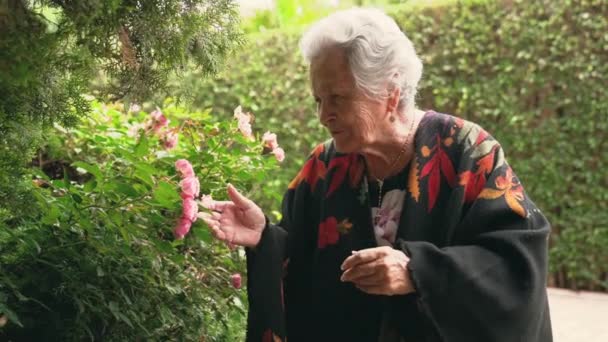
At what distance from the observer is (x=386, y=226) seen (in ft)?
8.06

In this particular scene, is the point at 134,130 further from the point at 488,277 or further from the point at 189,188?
the point at 488,277

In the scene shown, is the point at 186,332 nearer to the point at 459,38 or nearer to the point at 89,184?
the point at 89,184

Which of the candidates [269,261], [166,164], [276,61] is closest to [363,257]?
[269,261]

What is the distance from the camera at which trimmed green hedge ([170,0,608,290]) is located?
6457mm

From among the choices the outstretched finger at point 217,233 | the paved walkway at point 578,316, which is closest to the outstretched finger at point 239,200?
the outstretched finger at point 217,233

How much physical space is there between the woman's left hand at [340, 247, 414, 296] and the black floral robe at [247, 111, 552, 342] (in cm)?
3

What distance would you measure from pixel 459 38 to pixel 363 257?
5448 millimetres

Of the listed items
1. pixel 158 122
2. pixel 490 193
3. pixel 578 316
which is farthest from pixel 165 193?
pixel 578 316

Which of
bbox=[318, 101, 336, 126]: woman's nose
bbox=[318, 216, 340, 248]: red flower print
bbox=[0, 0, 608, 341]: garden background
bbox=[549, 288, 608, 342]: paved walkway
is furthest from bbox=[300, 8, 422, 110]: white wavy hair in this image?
bbox=[549, 288, 608, 342]: paved walkway

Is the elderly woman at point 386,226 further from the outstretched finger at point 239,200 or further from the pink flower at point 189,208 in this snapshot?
the pink flower at point 189,208

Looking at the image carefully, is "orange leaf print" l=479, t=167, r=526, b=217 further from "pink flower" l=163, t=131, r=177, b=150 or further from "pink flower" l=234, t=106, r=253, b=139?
"pink flower" l=163, t=131, r=177, b=150

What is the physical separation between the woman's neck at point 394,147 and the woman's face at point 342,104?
75 millimetres

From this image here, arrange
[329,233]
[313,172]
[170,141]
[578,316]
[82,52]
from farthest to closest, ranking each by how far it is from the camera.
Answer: [578,316]
[170,141]
[313,172]
[329,233]
[82,52]

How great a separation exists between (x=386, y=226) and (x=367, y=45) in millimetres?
612
